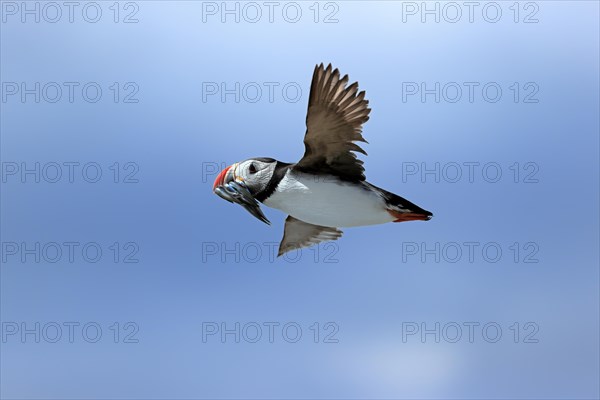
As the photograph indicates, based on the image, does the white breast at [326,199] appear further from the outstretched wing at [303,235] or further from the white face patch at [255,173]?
the outstretched wing at [303,235]

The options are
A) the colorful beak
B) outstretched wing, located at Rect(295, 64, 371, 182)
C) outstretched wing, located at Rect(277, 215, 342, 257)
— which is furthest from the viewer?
outstretched wing, located at Rect(277, 215, 342, 257)

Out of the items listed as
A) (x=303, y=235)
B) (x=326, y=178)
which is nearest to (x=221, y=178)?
(x=326, y=178)

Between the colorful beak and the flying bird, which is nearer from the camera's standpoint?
the flying bird

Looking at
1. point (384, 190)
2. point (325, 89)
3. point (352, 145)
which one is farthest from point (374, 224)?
point (325, 89)

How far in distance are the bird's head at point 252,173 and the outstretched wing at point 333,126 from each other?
46 centimetres

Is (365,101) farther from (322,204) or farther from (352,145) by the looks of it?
(322,204)

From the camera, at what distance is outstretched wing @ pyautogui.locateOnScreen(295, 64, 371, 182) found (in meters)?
8.55

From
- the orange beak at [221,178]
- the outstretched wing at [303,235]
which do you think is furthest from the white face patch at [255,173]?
the outstretched wing at [303,235]

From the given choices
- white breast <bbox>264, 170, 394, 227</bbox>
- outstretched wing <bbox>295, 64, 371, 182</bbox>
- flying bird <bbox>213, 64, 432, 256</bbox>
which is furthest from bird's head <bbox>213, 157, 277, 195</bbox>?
outstretched wing <bbox>295, 64, 371, 182</bbox>

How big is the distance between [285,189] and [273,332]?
94.0 inches

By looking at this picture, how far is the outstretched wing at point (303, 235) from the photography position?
10547 mm

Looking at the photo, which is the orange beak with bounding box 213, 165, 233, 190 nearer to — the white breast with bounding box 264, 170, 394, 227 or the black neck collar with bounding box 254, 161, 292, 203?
the black neck collar with bounding box 254, 161, 292, 203

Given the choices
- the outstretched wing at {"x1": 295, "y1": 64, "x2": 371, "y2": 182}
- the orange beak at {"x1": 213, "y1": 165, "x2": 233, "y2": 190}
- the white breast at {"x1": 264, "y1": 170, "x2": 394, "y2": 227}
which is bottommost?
the white breast at {"x1": 264, "y1": 170, "x2": 394, "y2": 227}

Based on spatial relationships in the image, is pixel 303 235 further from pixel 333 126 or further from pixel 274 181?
pixel 333 126
